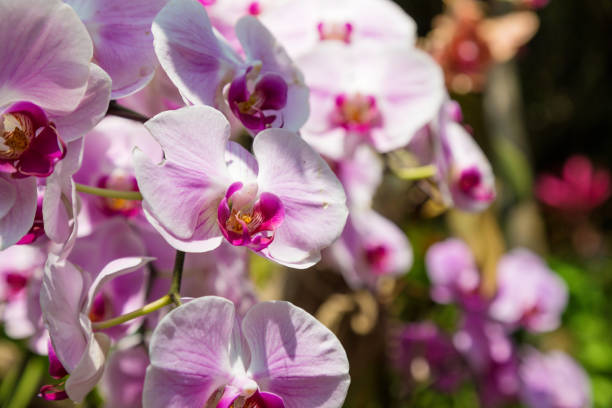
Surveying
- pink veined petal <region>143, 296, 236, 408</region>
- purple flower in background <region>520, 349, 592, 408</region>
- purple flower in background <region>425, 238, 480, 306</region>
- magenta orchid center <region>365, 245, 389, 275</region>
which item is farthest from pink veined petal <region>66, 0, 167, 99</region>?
purple flower in background <region>520, 349, 592, 408</region>

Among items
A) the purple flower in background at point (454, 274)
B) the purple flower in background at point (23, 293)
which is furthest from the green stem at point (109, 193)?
the purple flower in background at point (454, 274)

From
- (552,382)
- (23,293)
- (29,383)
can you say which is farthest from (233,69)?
(552,382)

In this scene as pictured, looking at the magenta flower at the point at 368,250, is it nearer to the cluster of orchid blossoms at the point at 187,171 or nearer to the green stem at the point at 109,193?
the cluster of orchid blossoms at the point at 187,171

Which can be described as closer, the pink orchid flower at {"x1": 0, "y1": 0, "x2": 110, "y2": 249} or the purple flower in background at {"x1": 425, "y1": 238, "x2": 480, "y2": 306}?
the pink orchid flower at {"x1": 0, "y1": 0, "x2": 110, "y2": 249}

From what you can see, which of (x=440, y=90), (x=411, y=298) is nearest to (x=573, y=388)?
(x=411, y=298)

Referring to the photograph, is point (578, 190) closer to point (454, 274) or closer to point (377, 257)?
point (454, 274)

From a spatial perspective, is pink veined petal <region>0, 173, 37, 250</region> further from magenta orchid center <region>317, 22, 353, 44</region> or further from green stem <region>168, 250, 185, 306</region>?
magenta orchid center <region>317, 22, 353, 44</region>
